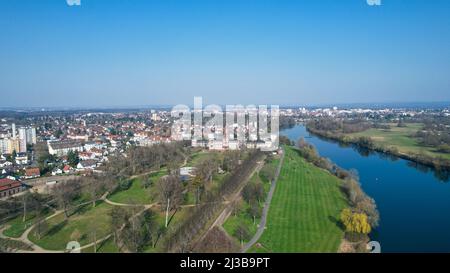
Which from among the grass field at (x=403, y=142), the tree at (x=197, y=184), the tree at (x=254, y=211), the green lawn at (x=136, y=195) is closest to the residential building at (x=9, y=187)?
the green lawn at (x=136, y=195)

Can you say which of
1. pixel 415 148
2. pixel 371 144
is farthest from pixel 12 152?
pixel 415 148

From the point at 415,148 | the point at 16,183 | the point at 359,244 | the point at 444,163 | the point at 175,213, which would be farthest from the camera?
the point at 415,148

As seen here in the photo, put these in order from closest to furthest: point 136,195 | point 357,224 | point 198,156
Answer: point 357,224 → point 136,195 → point 198,156

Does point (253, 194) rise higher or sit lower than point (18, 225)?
higher

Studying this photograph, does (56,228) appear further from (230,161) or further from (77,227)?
(230,161)

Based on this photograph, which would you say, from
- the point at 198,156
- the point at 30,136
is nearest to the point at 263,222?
the point at 198,156

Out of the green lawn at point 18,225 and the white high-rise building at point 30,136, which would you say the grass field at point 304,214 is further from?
the white high-rise building at point 30,136
